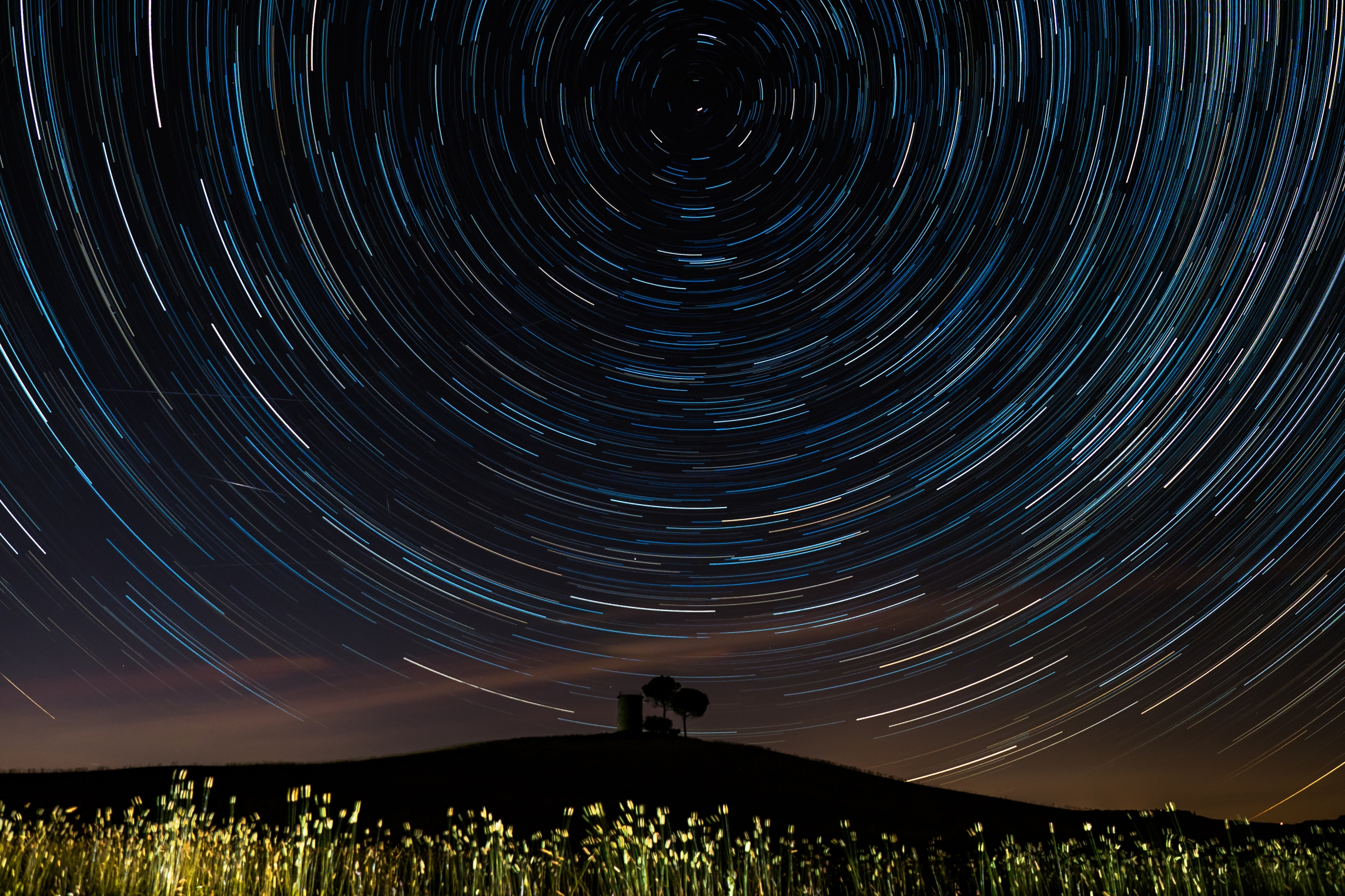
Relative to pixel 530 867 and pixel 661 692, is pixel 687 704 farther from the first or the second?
pixel 530 867

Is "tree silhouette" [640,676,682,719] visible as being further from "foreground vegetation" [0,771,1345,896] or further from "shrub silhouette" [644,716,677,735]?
"foreground vegetation" [0,771,1345,896]

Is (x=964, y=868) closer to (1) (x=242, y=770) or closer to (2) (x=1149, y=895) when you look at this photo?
(2) (x=1149, y=895)

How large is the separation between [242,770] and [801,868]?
1810cm

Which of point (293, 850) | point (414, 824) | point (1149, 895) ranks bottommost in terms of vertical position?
point (1149, 895)

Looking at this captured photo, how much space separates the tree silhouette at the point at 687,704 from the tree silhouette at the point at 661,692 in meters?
0.17

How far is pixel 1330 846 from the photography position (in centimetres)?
1072

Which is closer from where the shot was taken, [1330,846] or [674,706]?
[1330,846]

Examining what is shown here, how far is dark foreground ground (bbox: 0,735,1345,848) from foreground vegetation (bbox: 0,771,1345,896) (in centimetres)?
717

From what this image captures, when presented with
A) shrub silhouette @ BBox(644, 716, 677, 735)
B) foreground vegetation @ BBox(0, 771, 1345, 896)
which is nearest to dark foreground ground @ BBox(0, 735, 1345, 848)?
foreground vegetation @ BBox(0, 771, 1345, 896)

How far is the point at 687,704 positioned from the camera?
44344 mm

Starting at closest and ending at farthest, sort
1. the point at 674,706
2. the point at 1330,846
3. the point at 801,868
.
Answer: the point at 801,868
the point at 1330,846
the point at 674,706

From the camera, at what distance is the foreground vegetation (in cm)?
649

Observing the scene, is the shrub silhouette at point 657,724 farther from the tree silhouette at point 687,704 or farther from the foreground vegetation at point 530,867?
the foreground vegetation at point 530,867

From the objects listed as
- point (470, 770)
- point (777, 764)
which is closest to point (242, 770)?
point (470, 770)
